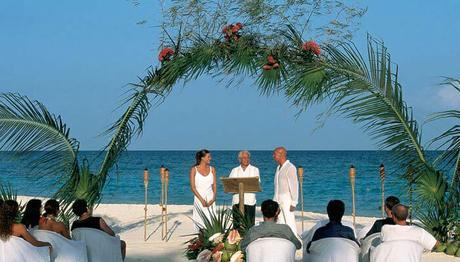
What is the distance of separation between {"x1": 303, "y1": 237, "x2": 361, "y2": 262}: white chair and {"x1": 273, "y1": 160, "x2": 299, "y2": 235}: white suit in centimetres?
368

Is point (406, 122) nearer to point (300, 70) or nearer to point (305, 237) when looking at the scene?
point (300, 70)

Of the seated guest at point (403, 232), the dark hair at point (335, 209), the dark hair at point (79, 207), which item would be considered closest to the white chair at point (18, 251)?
the dark hair at point (79, 207)

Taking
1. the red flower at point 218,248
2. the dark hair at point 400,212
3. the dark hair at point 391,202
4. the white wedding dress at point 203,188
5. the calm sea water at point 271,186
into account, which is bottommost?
the red flower at point 218,248

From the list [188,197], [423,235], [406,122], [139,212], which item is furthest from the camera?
[188,197]

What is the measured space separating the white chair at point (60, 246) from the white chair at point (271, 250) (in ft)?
6.53

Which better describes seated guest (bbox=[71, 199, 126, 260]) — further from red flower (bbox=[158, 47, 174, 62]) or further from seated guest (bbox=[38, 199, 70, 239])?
red flower (bbox=[158, 47, 174, 62])

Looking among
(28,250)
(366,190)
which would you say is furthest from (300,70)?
(366,190)

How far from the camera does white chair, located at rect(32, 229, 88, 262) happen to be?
32.7 feet

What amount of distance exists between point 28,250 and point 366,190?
145 feet

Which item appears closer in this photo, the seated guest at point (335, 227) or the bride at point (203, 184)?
the seated guest at point (335, 227)

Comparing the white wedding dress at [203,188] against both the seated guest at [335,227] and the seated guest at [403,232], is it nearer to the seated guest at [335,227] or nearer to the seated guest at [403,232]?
the seated guest at [335,227]

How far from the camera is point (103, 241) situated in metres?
10.7

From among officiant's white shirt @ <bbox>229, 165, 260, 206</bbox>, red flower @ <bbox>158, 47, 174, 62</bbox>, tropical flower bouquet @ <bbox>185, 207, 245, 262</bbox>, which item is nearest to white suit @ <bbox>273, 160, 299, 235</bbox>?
officiant's white shirt @ <bbox>229, 165, 260, 206</bbox>

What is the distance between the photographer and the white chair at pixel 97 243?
10.5 m
